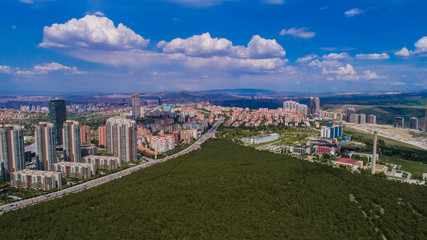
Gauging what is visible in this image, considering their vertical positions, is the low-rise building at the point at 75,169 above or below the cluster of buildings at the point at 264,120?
below

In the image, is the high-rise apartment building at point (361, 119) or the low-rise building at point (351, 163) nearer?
the low-rise building at point (351, 163)

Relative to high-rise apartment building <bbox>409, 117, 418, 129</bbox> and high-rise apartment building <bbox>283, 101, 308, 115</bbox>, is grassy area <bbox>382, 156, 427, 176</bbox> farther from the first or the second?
high-rise apartment building <bbox>283, 101, 308, 115</bbox>

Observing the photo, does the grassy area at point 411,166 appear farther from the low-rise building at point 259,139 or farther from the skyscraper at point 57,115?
the skyscraper at point 57,115

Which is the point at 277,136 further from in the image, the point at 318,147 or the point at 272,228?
the point at 272,228

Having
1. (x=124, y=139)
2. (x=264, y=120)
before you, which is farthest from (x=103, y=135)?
(x=264, y=120)

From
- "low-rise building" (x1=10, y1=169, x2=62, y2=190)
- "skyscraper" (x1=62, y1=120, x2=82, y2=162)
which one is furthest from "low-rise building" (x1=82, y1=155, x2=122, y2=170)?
"low-rise building" (x1=10, y1=169, x2=62, y2=190)

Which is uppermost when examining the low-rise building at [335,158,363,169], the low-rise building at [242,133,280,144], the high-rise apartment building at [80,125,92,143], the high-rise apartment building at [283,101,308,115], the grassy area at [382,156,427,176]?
the high-rise apartment building at [283,101,308,115]

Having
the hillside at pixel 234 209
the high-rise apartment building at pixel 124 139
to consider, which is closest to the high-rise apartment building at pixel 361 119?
the hillside at pixel 234 209

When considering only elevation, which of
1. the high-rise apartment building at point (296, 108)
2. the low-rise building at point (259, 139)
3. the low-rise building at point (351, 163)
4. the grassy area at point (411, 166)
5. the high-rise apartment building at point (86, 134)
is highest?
the high-rise apartment building at point (296, 108)
